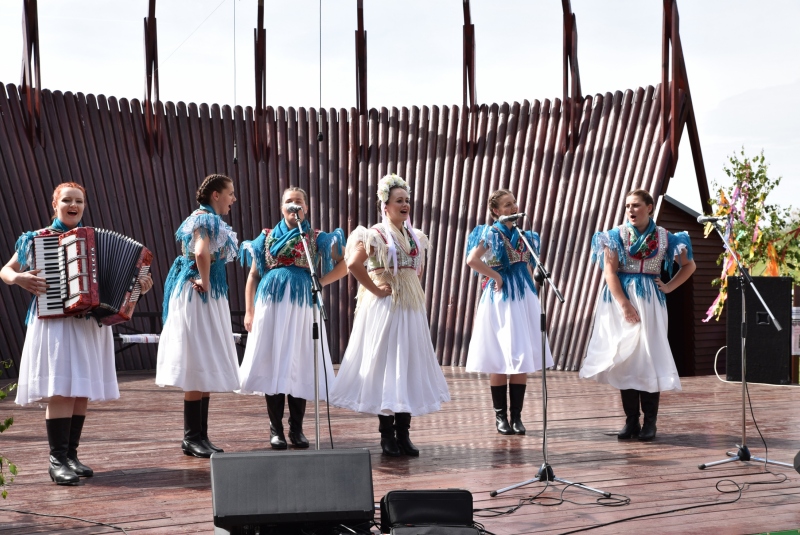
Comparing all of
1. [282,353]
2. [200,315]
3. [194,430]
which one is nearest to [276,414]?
[282,353]

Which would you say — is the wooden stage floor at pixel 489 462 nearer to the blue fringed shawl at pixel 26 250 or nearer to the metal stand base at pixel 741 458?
the metal stand base at pixel 741 458

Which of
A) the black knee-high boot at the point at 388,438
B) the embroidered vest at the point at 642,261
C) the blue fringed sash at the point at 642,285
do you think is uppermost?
the embroidered vest at the point at 642,261

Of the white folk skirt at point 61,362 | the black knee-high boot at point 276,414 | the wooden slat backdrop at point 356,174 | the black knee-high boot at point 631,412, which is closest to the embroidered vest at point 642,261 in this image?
the black knee-high boot at point 631,412

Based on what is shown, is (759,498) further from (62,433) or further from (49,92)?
(49,92)

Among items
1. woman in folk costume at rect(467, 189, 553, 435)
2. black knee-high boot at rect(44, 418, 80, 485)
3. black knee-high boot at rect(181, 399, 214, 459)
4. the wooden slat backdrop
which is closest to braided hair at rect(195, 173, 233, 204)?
black knee-high boot at rect(181, 399, 214, 459)

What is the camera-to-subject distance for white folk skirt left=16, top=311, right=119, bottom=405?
4660 millimetres

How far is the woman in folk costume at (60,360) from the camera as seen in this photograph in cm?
465

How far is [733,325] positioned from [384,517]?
2.98 m

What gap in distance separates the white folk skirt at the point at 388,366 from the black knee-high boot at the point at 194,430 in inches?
31.2

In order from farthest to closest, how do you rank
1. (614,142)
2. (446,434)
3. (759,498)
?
1. (614,142)
2. (446,434)
3. (759,498)

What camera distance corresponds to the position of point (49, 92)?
10.7m

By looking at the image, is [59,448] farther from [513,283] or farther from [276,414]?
[513,283]

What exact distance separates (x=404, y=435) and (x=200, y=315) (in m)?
1.39

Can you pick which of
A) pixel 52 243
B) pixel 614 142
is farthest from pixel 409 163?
pixel 52 243
